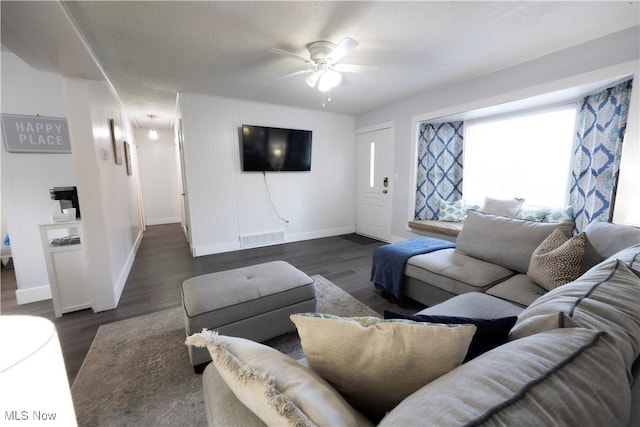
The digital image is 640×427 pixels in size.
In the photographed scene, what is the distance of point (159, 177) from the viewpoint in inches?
255

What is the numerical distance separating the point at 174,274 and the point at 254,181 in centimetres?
187

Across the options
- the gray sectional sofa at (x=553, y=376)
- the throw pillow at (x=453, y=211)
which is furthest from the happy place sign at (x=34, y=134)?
the throw pillow at (x=453, y=211)

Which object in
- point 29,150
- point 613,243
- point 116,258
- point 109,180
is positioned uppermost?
point 29,150

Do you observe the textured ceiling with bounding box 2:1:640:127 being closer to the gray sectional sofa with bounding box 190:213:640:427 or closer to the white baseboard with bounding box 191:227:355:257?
the gray sectional sofa with bounding box 190:213:640:427

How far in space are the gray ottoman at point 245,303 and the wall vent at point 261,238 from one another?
7.62 ft

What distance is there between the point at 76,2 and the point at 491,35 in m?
3.21

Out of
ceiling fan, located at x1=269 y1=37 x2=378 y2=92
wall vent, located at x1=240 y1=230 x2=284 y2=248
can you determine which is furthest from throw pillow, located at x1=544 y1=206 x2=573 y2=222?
wall vent, located at x1=240 y1=230 x2=284 y2=248

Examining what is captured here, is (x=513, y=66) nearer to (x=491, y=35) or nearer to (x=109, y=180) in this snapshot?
(x=491, y=35)

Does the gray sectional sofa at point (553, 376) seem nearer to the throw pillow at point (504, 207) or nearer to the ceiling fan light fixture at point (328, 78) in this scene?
the throw pillow at point (504, 207)

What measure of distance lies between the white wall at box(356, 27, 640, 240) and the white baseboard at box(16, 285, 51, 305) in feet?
15.1

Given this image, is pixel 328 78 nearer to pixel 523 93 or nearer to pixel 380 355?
pixel 523 93

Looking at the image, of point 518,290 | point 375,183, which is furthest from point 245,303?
point 375,183

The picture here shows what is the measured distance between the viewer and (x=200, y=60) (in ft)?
8.68

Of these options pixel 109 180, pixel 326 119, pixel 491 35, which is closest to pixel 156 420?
pixel 109 180
